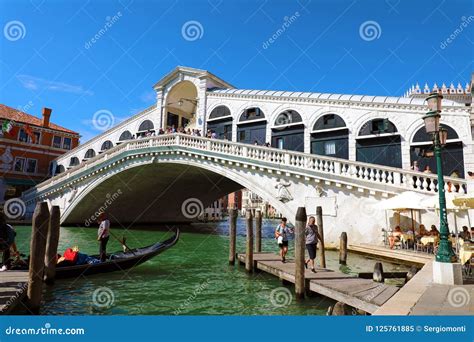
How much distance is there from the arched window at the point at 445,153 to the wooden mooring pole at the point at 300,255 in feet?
27.8

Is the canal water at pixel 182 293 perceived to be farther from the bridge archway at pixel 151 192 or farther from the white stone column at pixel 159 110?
the white stone column at pixel 159 110

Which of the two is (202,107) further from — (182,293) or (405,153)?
(182,293)

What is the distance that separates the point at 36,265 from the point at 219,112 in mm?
16165

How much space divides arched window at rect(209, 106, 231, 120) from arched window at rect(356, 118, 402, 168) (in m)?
8.04

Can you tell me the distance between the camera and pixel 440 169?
554cm

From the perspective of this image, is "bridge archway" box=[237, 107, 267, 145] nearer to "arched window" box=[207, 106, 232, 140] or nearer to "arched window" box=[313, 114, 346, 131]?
"arched window" box=[207, 106, 232, 140]

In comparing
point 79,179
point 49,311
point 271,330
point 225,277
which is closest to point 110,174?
point 79,179

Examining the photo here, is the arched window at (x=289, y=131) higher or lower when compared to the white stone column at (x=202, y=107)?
lower

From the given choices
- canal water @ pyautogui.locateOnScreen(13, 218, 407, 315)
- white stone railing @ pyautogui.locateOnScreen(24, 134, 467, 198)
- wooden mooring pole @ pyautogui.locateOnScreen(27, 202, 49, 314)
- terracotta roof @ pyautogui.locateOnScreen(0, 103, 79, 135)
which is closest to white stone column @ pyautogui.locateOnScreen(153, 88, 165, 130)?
white stone railing @ pyautogui.locateOnScreen(24, 134, 467, 198)

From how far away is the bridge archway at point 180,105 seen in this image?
950 inches

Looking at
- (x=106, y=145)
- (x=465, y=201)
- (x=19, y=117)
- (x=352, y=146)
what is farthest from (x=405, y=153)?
(x=19, y=117)

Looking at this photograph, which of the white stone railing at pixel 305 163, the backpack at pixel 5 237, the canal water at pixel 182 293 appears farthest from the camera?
the white stone railing at pixel 305 163

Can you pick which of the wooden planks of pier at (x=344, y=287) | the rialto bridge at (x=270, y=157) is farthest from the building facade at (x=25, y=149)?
the wooden planks of pier at (x=344, y=287)

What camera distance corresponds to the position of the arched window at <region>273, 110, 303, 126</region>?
670 inches
